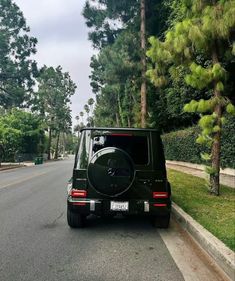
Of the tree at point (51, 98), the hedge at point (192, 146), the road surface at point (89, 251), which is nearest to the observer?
the road surface at point (89, 251)

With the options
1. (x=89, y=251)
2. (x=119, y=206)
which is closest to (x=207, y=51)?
(x=119, y=206)

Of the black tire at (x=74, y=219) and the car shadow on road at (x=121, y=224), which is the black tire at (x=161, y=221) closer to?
the car shadow on road at (x=121, y=224)

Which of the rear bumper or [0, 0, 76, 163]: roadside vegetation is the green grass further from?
[0, 0, 76, 163]: roadside vegetation

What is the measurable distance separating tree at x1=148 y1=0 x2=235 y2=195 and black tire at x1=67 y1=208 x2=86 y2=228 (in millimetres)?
5054

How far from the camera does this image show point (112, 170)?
688 centimetres

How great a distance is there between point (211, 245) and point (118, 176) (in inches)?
84.6

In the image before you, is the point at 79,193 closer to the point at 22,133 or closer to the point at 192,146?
the point at 192,146

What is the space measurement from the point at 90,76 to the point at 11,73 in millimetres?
20985

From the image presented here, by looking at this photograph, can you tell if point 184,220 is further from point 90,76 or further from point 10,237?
point 90,76

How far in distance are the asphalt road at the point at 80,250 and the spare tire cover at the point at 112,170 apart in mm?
894

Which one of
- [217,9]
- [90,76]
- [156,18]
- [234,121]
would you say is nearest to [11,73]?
[90,76]

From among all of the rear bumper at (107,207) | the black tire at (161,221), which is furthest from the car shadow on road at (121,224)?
the rear bumper at (107,207)

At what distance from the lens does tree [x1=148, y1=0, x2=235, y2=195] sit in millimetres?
10406

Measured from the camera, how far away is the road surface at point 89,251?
4676 millimetres
